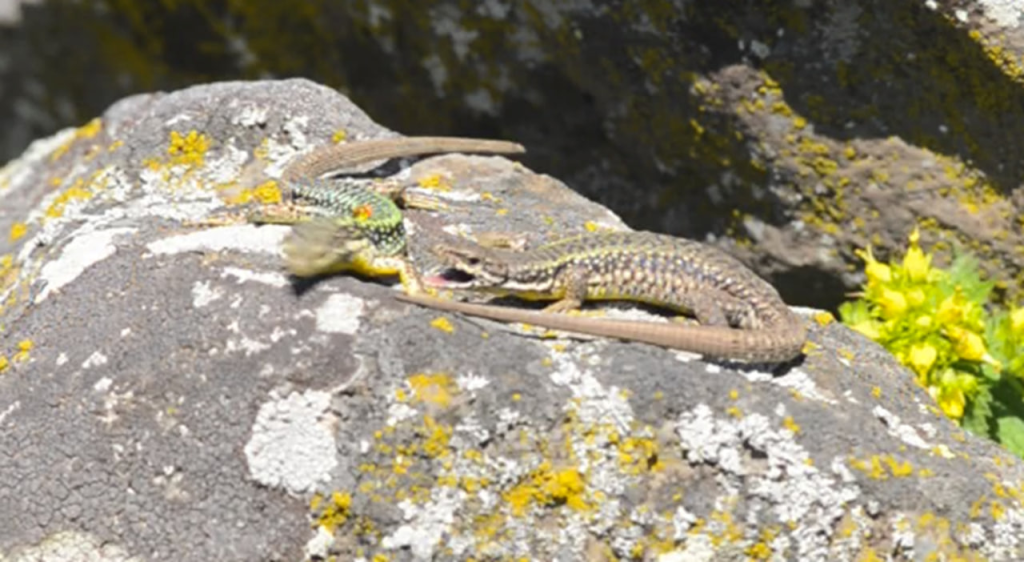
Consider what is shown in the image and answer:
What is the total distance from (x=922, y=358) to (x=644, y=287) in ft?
4.10

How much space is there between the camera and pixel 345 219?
5.23m

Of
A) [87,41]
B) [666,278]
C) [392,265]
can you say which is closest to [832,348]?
[666,278]

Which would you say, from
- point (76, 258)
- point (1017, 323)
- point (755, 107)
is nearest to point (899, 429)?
point (1017, 323)

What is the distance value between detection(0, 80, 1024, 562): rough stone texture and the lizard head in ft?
0.81

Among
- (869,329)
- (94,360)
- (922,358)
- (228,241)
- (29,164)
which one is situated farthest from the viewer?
(29,164)

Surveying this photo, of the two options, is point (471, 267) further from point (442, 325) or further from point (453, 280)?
point (442, 325)

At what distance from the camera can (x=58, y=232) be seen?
605 centimetres

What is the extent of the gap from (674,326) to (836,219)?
2.43 m

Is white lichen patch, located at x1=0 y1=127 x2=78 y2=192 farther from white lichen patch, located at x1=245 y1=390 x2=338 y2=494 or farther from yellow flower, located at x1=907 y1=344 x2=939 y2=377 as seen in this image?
yellow flower, located at x1=907 y1=344 x2=939 y2=377

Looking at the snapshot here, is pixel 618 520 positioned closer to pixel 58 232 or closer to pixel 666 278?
pixel 666 278

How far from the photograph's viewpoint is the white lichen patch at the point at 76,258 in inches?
216

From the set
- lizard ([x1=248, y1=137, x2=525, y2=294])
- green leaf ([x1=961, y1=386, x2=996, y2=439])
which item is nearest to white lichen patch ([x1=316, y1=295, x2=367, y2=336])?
lizard ([x1=248, y1=137, x2=525, y2=294])

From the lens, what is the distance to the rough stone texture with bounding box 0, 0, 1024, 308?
22.3 ft

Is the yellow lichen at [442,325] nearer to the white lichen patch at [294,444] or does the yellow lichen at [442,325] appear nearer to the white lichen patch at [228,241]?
the white lichen patch at [294,444]
